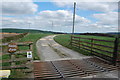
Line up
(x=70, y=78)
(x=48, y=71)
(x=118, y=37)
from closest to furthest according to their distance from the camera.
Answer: (x=70, y=78)
(x=48, y=71)
(x=118, y=37)

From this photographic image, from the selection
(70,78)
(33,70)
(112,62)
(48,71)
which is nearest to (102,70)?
(112,62)

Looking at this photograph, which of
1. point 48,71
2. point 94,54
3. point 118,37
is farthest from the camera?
point 94,54

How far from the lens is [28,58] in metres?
5.48

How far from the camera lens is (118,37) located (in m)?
6.30

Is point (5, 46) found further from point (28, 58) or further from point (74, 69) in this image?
point (74, 69)

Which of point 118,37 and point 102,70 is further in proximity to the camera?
point 118,37

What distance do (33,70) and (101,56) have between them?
4522mm

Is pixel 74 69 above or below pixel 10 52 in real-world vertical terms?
below

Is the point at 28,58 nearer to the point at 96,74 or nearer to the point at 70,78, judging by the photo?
the point at 70,78

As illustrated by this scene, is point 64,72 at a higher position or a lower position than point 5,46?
lower

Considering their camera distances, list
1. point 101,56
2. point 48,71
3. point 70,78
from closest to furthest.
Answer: point 70,78 → point 48,71 → point 101,56

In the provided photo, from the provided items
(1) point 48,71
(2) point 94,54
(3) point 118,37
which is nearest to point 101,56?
(2) point 94,54

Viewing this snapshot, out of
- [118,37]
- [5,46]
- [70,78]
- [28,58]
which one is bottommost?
[70,78]

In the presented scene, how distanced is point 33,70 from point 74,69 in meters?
1.93
